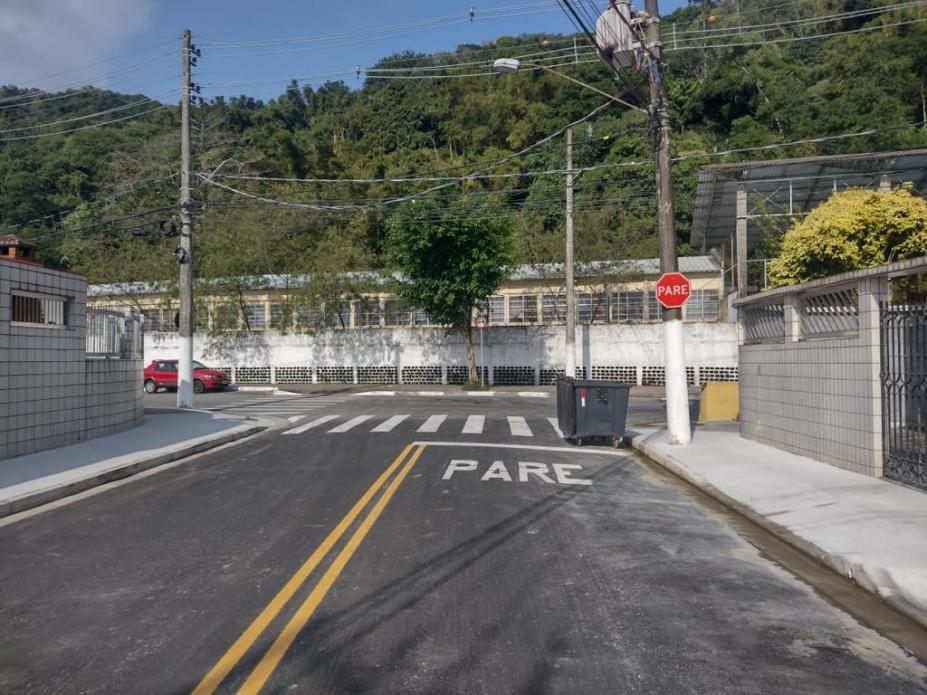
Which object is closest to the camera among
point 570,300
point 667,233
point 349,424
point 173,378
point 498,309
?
point 667,233

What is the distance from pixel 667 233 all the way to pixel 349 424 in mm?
9040

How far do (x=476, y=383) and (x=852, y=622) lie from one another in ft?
93.0

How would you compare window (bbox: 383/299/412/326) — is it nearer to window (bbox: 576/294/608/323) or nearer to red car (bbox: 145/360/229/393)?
window (bbox: 576/294/608/323)

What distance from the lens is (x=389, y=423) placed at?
751 inches

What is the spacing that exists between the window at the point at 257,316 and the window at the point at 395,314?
6839 millimetres

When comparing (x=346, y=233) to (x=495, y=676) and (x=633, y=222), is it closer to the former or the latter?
(x=633, y=222)

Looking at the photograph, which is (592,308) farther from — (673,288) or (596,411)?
(673,288)

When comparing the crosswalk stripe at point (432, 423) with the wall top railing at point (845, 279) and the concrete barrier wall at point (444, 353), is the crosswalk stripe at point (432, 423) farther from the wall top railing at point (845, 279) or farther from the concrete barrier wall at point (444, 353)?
the concrete barrier wall at point (444, 353)

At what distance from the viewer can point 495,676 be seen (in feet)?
14.4

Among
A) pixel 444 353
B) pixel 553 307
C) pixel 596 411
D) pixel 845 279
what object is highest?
pixel 553 307

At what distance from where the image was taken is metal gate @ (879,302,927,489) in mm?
9242

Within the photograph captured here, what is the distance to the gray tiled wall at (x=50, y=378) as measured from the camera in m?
12.0

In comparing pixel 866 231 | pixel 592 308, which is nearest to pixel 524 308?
pixel 592 308

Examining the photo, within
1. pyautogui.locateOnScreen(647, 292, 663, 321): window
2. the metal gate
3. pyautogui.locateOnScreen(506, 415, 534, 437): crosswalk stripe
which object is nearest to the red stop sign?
the metal gate
